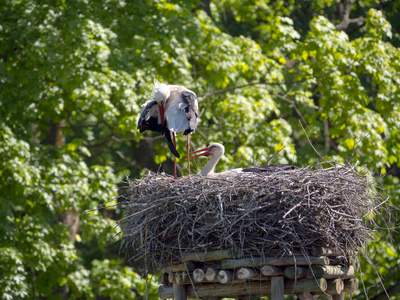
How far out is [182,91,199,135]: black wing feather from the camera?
7719mm

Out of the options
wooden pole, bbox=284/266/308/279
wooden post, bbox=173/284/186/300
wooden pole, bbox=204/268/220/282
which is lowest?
wooden post, bbox=173/284/186/300

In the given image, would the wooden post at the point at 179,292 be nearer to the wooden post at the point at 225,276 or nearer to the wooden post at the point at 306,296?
the wooden post at the point at 225,276

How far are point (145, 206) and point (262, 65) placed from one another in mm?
6991

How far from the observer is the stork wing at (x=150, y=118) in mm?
8023

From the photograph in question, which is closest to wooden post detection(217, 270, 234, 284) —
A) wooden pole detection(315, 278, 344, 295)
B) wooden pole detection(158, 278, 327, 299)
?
wooden pole detection(158, 278, 327, 299)

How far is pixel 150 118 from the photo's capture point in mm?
8117

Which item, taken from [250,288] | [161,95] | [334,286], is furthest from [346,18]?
[250,288]

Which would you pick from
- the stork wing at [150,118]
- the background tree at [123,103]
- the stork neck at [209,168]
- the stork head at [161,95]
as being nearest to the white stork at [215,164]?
the stork neck at [209,168]

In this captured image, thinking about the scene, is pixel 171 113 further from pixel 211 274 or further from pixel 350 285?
pixel 350 285

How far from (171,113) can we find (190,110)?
212 millimetres

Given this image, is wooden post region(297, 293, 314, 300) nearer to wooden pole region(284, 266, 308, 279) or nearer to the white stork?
wooden pole region(284, 266, 308, 279)

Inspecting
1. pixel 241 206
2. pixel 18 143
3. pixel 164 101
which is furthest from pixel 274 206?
pixel 18 143

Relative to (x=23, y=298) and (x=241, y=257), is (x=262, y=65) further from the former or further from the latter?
(x=241, y=257)

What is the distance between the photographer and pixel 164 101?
7938mm
